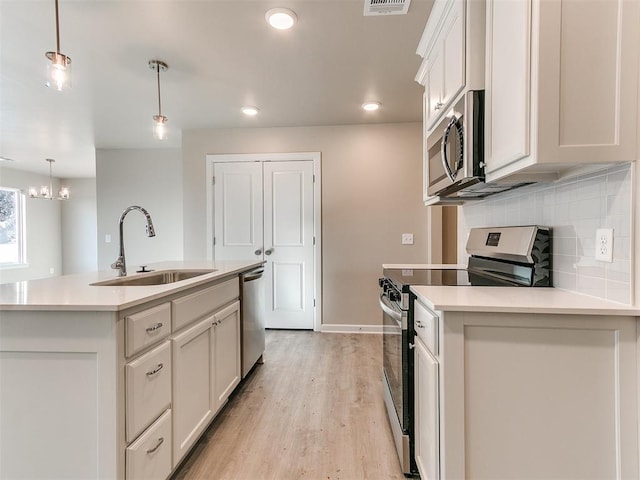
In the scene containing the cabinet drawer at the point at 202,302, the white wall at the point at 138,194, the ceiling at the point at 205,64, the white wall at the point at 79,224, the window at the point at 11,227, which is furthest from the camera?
the white wall at the point at 79,224

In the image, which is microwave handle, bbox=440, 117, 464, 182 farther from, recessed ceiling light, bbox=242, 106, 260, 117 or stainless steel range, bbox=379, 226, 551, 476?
recessed ceiling light, bbox=242, 106, 260, 117

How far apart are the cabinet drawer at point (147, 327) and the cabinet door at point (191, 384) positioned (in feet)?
0.39

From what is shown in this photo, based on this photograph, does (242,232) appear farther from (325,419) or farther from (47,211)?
(47,211)

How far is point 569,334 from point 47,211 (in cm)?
935

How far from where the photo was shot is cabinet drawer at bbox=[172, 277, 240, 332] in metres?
1.55

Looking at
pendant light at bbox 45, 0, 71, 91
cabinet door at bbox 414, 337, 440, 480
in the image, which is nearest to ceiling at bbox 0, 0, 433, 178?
pendant light at bbox 45, 0, 71, 91

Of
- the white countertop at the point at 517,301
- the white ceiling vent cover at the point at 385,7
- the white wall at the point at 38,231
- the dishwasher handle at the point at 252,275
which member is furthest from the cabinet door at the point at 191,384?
the white wall at the point at 38,231

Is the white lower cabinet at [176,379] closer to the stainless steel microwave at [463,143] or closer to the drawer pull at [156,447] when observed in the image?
the drawer pull at [156,447]

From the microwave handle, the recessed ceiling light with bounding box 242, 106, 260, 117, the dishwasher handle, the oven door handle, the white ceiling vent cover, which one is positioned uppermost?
the recessed ceiling light with bounding box 242, 106, 260, 117

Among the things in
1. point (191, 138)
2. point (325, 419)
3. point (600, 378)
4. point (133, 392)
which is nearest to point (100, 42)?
point (191, 138)

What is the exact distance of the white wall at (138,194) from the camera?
5.00 metres

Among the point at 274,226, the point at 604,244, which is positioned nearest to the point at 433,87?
the point at 604,244

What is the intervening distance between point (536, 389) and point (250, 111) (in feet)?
11.0

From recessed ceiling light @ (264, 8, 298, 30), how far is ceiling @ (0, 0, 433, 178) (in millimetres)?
43
